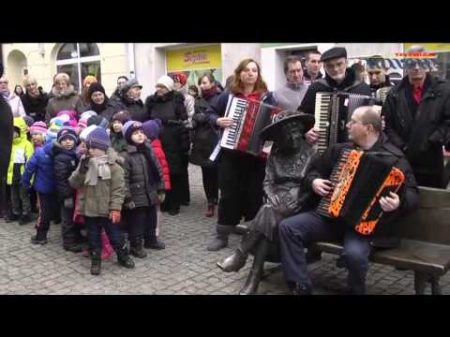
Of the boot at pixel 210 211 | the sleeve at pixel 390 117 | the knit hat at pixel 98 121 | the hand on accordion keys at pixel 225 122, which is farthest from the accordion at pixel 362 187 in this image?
the boot at pixel 210 211

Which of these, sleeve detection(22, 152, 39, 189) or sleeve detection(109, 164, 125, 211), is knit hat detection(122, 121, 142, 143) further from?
sleeve detection(22, 152, 39, 189)

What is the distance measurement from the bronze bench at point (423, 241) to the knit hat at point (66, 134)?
2746mm

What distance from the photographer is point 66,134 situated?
5172 mm

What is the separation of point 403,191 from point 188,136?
11.4ft

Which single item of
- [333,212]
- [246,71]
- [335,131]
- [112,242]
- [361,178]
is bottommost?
[112,242]

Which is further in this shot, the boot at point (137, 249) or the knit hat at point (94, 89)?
the knit hat at point (94, 89)

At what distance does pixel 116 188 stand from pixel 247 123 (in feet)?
4.30

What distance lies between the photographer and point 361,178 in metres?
3.43

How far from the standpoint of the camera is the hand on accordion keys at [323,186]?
12.2 ft

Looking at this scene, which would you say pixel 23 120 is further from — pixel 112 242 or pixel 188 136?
pixel 112 242

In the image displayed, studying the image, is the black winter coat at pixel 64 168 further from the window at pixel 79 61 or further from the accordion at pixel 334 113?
the window at pixel 79 61

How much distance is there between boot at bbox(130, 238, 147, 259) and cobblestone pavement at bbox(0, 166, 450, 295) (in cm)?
8

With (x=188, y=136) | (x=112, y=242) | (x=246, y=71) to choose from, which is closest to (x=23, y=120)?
(x=188, y=136)

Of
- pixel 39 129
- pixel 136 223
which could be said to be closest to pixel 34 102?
pixel 39 129
